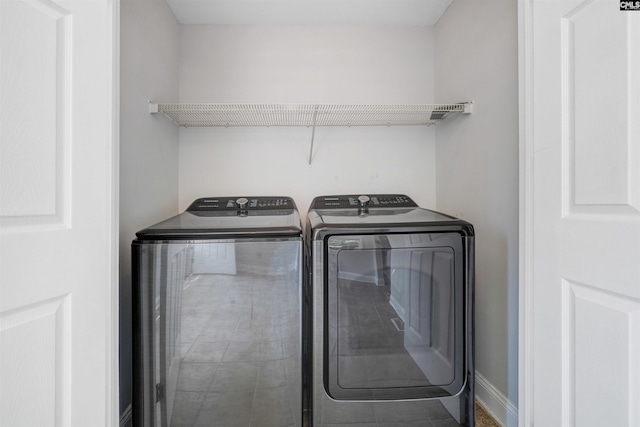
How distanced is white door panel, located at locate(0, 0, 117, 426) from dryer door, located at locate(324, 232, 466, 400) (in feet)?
2.69

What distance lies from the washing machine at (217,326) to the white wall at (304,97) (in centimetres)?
98

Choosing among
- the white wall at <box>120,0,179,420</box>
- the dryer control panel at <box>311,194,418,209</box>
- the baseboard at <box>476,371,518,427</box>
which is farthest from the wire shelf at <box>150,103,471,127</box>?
the baseboard at <box>476,371,518,427</box>

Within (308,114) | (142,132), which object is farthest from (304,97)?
(142,132)

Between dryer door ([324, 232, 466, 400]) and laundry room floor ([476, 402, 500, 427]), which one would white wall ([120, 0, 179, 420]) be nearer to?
dryer door ([324, 232, 466, 400])

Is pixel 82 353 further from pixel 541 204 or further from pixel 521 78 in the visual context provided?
pixel 521 78

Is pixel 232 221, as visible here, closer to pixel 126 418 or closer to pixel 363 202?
pixel 363 202

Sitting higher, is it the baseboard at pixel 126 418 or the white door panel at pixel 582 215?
the white door panel at pixel 582 215

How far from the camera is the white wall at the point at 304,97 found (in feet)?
6.92

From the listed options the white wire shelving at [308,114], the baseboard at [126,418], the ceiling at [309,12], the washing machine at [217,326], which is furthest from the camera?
the ceiling at [309,12]

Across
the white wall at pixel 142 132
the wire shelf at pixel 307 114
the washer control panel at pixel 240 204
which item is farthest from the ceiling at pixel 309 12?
the washer control panel at pixel 240 204

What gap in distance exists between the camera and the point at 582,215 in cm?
86

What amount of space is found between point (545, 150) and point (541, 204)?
7.2 inches

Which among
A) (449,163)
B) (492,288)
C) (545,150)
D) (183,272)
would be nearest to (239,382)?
(183,272)

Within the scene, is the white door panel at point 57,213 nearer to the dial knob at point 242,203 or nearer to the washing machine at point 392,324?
the washing machine at point 392,324
